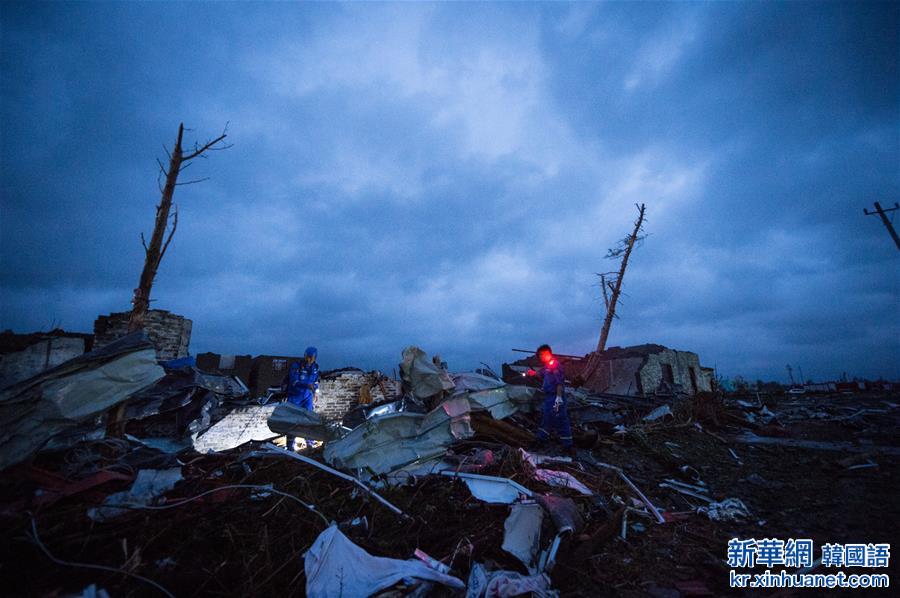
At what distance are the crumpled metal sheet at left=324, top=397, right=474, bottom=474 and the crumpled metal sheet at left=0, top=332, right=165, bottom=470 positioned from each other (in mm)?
2074

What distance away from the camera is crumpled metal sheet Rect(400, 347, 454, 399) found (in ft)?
20.5

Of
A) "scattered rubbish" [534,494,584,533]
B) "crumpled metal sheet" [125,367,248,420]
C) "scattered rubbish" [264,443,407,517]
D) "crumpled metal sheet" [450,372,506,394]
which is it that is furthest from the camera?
"crumpled metal sheet" [450,372,506,394]

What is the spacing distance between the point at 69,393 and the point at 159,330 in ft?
28.1

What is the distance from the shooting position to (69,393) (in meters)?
2.87

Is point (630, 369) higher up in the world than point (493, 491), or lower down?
higher up

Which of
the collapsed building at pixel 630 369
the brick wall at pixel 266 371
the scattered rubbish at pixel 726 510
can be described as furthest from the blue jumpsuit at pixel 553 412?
the brick wall at pixel 266 371

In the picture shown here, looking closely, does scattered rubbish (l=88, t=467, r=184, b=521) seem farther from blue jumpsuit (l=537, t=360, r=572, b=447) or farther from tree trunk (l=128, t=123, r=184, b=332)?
blue jumpsuit (l=537, t=360, r=572, b=447)

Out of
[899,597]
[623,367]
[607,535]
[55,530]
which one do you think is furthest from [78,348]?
[623,367]

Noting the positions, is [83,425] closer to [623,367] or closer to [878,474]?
[878,474]

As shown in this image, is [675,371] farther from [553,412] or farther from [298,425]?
[298,425]

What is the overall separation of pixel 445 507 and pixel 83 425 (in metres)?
3.49

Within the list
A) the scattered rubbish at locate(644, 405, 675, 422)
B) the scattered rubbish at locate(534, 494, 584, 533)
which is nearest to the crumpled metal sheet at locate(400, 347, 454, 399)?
the scattered rubbish at locate(534, 494, 584, 533)

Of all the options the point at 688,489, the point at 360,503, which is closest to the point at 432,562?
the point at 360,503

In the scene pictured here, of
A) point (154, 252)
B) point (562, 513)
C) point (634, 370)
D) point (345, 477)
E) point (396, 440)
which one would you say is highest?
point (154, 252)
